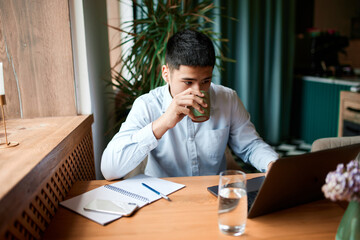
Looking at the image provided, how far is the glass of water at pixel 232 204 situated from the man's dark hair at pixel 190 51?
671 mm

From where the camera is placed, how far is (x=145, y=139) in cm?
128

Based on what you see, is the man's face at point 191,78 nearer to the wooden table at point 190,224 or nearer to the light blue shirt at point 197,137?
the light blue shirt at point 197,137

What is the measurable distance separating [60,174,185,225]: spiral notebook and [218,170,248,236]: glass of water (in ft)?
0.92

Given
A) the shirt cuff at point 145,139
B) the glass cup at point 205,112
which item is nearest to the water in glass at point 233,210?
the glass cup at point 205,112

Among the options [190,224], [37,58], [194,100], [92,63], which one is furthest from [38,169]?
[92,63]

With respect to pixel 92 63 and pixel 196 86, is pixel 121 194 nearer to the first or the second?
pixel 196 86

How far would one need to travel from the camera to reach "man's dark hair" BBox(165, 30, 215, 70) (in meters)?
1.36

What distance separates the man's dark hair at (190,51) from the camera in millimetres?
1357

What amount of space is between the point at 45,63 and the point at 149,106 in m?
0.56

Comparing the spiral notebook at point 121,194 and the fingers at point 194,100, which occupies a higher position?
the fingers at point 194,100

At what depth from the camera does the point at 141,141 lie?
129cm

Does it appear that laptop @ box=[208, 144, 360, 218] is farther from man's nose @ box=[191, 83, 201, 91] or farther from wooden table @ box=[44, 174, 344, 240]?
man's nose @ box=[191, 83, 201, 91]

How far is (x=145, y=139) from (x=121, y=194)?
299 millimetres

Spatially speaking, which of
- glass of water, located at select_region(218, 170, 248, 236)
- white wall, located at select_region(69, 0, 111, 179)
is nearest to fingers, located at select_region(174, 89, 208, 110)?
glass of water, located at select_region(218, 170, 248, 236)
